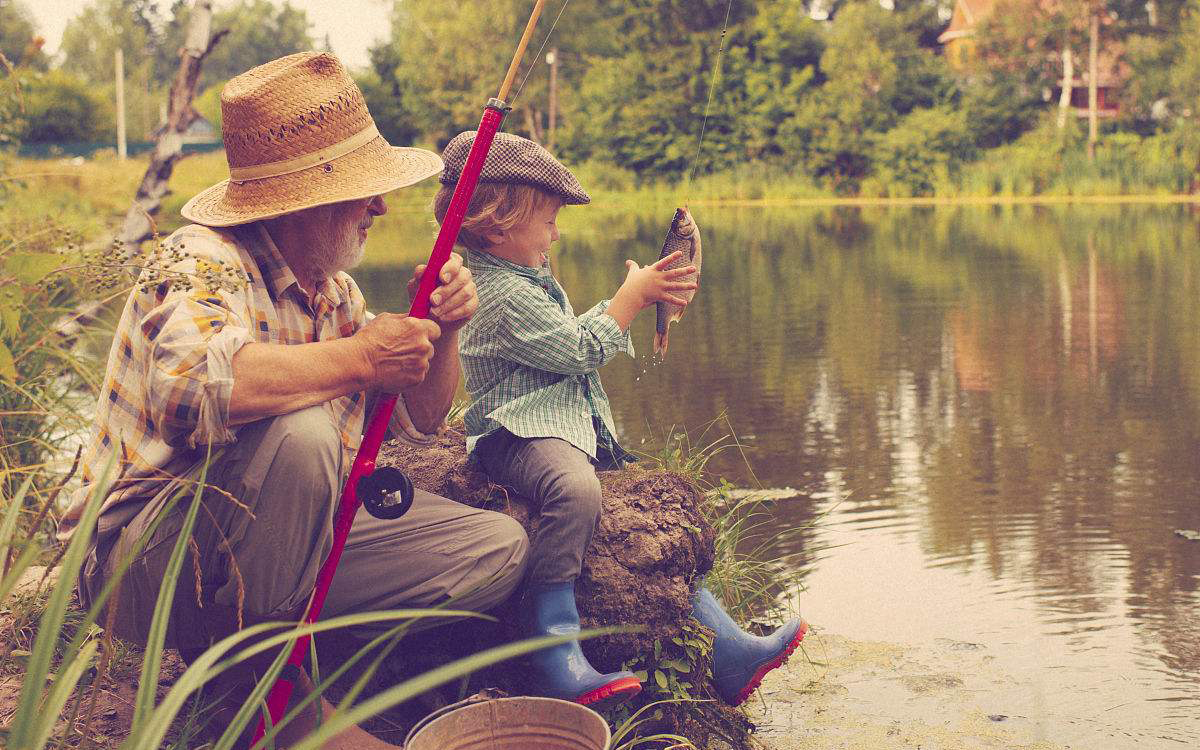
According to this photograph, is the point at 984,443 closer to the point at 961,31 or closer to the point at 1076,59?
the point at 1076,59

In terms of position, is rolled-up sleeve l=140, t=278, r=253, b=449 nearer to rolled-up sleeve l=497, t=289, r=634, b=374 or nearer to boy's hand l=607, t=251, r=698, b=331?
rolled-up sleeve l=497, t=289, r=634, b=374

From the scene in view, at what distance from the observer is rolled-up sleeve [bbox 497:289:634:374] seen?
2873 mm

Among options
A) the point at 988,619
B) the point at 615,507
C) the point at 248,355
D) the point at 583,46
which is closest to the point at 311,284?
the point at 248,355

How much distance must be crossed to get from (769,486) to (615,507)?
112 inches

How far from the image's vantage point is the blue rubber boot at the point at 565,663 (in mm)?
2527

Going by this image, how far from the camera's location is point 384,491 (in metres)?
2.46

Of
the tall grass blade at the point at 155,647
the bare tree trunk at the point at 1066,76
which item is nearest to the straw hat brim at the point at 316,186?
the tall grass blade at the point at 155,647

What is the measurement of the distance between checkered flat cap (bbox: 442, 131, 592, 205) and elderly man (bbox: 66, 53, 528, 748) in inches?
12.5

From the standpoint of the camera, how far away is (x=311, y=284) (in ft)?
8.27

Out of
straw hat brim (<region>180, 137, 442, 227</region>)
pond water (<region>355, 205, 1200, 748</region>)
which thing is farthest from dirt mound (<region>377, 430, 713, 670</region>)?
pond water (<region>355, 205, 1200, 748</region>)

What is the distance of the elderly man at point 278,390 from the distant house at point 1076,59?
31.3 meters

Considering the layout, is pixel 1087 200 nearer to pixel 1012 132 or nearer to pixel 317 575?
pixel 1012 132

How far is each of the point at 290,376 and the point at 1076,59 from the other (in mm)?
32355

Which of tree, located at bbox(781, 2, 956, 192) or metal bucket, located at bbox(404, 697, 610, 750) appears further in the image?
tree, located at bbox(781, 2, 956, 192)
